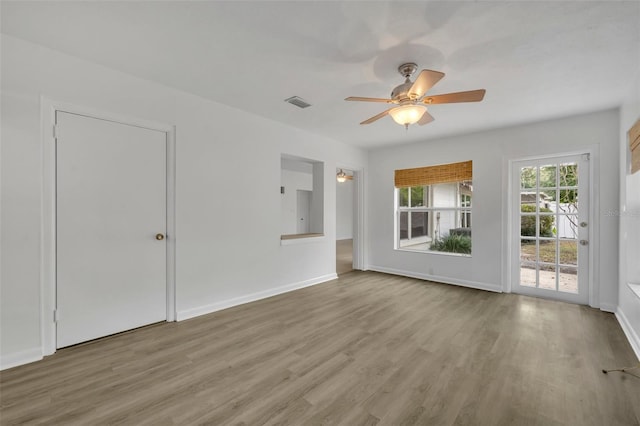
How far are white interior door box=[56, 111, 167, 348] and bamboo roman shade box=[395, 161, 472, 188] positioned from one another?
13.2 feet

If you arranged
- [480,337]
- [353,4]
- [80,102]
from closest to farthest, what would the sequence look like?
1. [353,4]
2. [80,102]
3. [480,337]

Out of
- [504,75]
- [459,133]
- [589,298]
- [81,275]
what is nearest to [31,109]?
[81,275]

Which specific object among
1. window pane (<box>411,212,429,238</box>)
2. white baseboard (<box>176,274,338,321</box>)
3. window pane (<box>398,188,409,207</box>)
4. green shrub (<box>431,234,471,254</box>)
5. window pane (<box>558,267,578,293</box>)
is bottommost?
white baseboard (<box>176,274,338,321</box>)

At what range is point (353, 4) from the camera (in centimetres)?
180

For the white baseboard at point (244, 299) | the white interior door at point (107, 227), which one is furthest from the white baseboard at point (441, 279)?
the white interior door at point (107, 227)

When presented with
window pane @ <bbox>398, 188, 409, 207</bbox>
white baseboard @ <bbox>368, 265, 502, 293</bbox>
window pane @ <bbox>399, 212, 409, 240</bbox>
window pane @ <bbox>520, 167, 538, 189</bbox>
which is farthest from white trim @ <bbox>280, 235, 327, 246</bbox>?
window pane @ <bbox>520, 167, 538, 189</bbox>

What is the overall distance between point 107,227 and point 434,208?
481cm

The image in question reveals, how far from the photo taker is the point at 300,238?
4.56 meters

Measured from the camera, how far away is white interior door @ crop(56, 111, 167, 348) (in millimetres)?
2496

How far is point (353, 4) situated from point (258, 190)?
2598 millimetres

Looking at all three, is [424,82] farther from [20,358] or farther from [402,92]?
[20,358]

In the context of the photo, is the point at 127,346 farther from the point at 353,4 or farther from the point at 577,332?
the point at 577,332

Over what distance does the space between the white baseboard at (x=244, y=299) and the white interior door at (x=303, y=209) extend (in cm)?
531

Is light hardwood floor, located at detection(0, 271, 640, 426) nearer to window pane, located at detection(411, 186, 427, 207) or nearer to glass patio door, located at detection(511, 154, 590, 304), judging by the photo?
glass patio door, located at detection(511, 154, 590, 304)
